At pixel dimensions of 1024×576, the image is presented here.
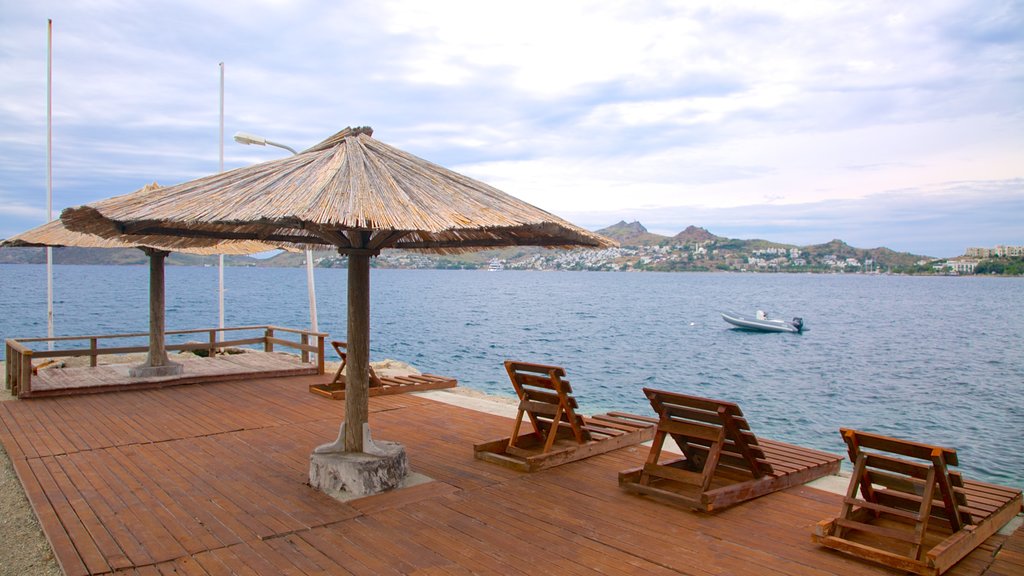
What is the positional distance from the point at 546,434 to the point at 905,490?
317 cm

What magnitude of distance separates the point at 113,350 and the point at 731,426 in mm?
9428

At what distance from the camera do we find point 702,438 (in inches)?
201

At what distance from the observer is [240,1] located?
13.7m

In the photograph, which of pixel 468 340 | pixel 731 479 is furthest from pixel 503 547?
pixel 468 340

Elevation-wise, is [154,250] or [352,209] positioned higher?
[352,209]

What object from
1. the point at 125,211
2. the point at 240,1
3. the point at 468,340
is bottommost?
the point at 468,340

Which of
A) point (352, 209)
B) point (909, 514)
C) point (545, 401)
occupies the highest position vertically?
point (352, 209)

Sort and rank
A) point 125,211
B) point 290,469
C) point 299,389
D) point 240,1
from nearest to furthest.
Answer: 1. point 125,211
2. point 290,469
3. point 299,389
4. point 240,1

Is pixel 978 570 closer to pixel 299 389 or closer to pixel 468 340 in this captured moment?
pixel 299 389

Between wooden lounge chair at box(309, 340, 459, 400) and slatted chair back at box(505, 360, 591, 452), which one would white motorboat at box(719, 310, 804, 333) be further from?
slatted chair back at box(505, 360, 591, 452)

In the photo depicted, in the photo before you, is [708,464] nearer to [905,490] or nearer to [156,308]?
[905,490]

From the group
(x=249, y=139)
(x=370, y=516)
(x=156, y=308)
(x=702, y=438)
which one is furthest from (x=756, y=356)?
(x=370, y=516)

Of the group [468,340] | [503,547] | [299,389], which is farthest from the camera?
[468,340]

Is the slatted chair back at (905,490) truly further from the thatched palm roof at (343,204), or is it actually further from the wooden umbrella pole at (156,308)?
the wooden umbrella pole at (156,308)
